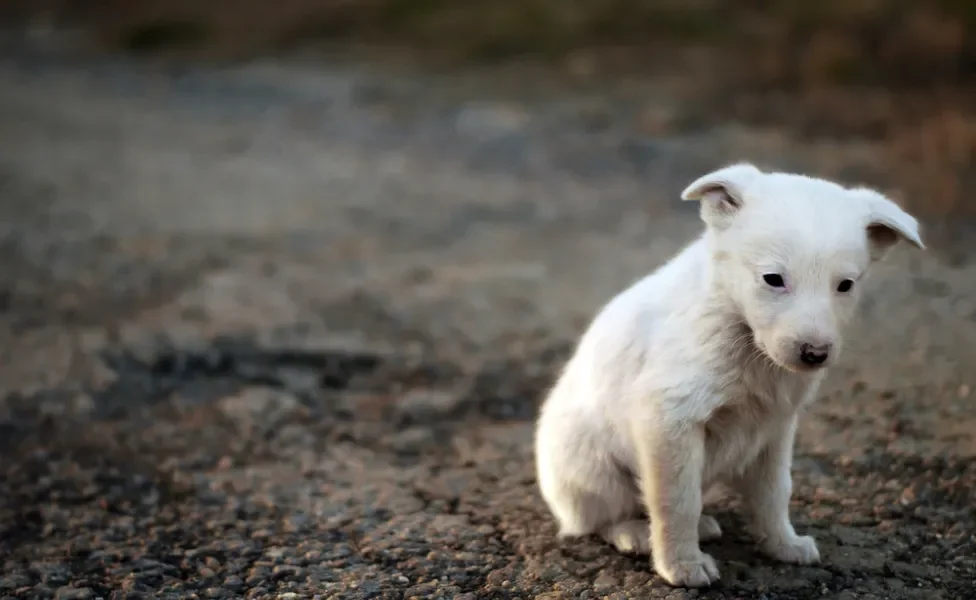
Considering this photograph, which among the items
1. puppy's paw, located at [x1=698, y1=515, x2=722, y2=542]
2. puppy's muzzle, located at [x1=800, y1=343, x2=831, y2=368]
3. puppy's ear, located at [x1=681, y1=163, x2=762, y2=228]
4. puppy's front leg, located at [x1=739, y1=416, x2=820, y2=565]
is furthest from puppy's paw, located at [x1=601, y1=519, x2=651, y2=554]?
puppy's ear, located at [x1=681, y1=163, x2=762, y2=228]

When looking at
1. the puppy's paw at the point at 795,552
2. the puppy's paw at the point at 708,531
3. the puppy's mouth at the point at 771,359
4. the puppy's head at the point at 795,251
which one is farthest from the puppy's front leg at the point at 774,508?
the puppy's head at the point at 795,251

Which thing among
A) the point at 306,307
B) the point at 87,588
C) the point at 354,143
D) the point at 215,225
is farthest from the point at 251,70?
the point at 87,588

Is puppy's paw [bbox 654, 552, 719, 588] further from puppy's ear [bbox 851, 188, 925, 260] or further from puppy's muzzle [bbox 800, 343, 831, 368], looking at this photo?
puppy's ear [bbox 851, 188, 925, 260]

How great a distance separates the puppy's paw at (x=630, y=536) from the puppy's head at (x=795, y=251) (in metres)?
0.92

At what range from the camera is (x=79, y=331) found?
21.5 feet

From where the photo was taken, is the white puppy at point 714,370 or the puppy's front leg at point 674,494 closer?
the white puppy at point 714,370

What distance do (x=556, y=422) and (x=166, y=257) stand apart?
206 inches

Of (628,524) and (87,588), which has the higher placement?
(628,524)

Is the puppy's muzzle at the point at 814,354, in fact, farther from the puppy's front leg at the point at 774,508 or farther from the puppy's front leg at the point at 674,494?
the puppy's front leg at the point at 774,508

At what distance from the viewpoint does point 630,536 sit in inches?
143

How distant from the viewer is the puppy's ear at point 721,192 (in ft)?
10.2

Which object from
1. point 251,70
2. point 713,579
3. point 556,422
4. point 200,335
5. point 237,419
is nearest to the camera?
point 713,579

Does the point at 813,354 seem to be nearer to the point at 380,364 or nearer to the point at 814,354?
the point at 814,354

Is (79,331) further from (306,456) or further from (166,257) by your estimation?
(306,456)
